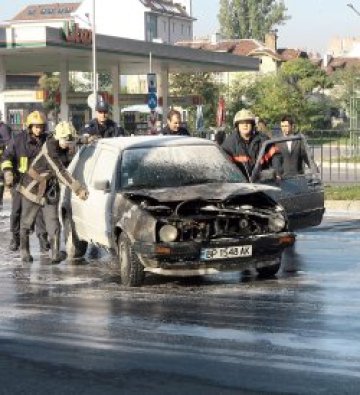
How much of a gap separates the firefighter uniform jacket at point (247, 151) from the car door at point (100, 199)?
164cm

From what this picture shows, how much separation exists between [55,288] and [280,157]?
13.4ft

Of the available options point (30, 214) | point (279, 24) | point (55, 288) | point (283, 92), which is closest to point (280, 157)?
point (30, 214)

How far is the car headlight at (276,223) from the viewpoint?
10.7 m

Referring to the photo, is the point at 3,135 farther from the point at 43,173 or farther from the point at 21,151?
the point at 43,173

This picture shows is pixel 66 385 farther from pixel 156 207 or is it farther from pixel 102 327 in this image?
pixel 156 207

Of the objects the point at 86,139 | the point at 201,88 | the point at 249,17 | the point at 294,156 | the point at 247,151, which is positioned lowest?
the point at 294,156

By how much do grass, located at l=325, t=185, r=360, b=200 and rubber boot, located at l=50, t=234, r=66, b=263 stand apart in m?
8.55

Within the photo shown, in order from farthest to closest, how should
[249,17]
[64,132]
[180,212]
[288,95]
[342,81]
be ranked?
[249,17] → [342,81] → [288,95] → [64,132] → [180,212]

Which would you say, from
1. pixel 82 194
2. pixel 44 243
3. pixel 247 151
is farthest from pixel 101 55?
pixel 82 194

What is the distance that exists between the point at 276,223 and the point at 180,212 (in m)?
0.97

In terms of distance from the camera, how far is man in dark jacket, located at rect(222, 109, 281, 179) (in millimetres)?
12867

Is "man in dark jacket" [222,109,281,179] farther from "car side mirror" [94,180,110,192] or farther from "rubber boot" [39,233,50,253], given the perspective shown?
"rubber boot" [39,233,50,253]

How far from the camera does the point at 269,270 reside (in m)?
11.0

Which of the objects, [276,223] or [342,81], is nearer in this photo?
[276,223]
